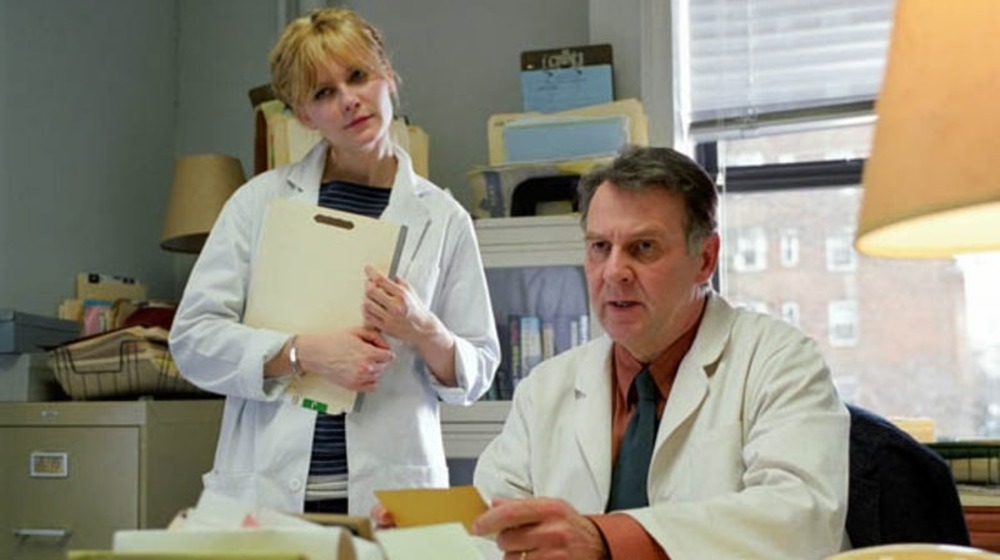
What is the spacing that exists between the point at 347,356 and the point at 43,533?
1.08 metres

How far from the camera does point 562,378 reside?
1511 millimetres

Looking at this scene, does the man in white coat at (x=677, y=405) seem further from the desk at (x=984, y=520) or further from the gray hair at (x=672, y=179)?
the desk at (x=984, y=520)

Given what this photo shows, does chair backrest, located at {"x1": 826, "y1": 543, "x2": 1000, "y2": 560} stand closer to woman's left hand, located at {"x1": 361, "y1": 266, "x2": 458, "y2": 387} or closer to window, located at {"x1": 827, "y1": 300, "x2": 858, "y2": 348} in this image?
woman's left hand, located at {"x1": 361, "y1": 266, "x2": 458, "y2": 387}

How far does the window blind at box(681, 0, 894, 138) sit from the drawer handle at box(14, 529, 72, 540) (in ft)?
6.03

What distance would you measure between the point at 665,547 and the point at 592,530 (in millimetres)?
82

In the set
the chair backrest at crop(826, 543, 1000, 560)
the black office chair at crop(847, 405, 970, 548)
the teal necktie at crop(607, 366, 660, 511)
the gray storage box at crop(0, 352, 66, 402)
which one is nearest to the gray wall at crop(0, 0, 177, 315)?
the gray storage box at crop(0, 352, 66, 402)

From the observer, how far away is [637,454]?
1.37 metres

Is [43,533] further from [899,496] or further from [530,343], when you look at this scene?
[899,496]

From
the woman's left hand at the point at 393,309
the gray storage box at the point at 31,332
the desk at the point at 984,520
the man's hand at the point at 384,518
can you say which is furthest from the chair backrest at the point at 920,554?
the gray storage box at the point at 31,332

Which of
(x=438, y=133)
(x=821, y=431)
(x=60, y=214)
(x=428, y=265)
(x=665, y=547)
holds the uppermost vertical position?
(x=438, y=133)

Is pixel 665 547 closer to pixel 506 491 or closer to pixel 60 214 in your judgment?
pixel 506 491

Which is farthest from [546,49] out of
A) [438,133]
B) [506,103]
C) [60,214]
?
[60,214]

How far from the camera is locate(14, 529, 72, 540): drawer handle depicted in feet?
7.32

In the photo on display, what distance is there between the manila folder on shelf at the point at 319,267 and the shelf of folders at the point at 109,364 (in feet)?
2.63
